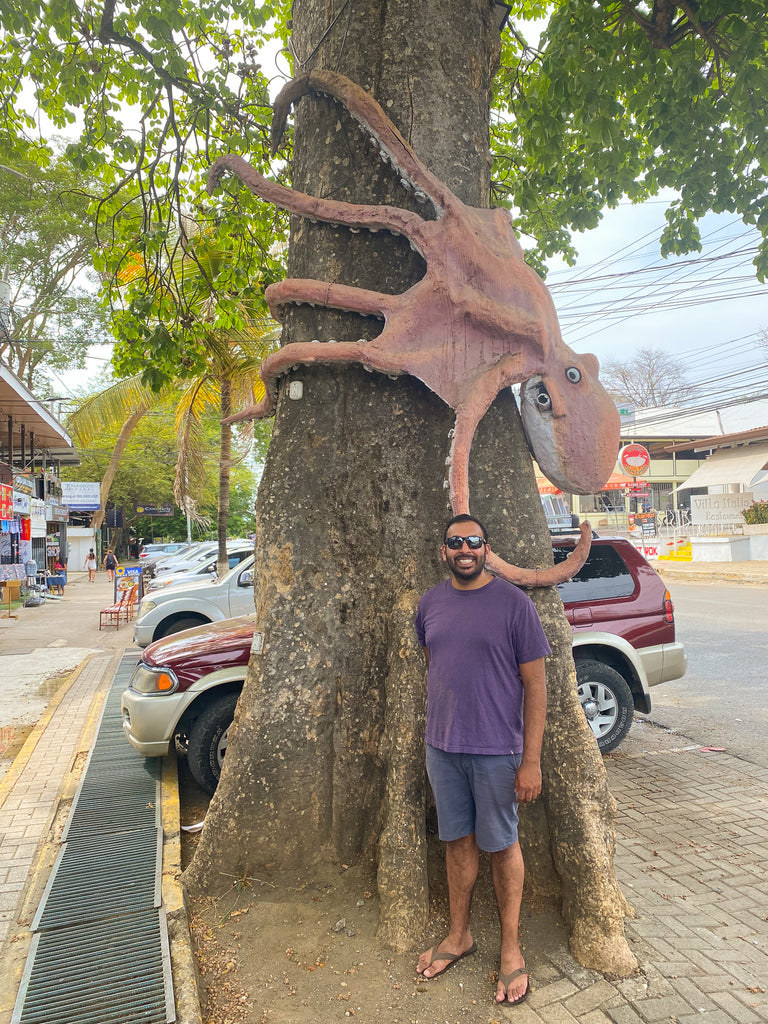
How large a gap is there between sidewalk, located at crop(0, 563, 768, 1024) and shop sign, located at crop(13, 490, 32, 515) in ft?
41.5

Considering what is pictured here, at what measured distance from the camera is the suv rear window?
624 cm

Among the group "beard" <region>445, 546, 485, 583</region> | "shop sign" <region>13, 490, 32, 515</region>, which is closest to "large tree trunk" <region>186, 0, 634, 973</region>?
"beard" <region>445, 546, 485, 583</region>

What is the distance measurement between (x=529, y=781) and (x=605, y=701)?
11.1ft

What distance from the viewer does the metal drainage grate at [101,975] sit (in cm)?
271

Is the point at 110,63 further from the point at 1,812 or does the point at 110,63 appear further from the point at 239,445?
the point at 239,445

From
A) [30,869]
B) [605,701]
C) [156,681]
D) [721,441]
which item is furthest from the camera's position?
[721,441]

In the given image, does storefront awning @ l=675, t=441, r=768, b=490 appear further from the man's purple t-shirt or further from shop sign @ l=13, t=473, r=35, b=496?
the man's purple t-shirt

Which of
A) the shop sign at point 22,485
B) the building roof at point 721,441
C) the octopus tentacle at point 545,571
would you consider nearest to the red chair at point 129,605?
the shop sign at point 22,485

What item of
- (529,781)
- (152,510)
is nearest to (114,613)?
(529,781)

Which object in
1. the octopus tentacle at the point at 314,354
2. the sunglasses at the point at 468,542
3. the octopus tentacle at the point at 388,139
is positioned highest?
the octopus tentacle at the point at 388,139

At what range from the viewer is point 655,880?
12.6 feet

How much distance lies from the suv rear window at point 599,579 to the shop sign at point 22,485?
17023 millimetres

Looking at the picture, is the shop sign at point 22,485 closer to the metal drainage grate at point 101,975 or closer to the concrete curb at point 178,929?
the concrete curb at point 178,929

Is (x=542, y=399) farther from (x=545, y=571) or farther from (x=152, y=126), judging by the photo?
(x=152, y=126)
